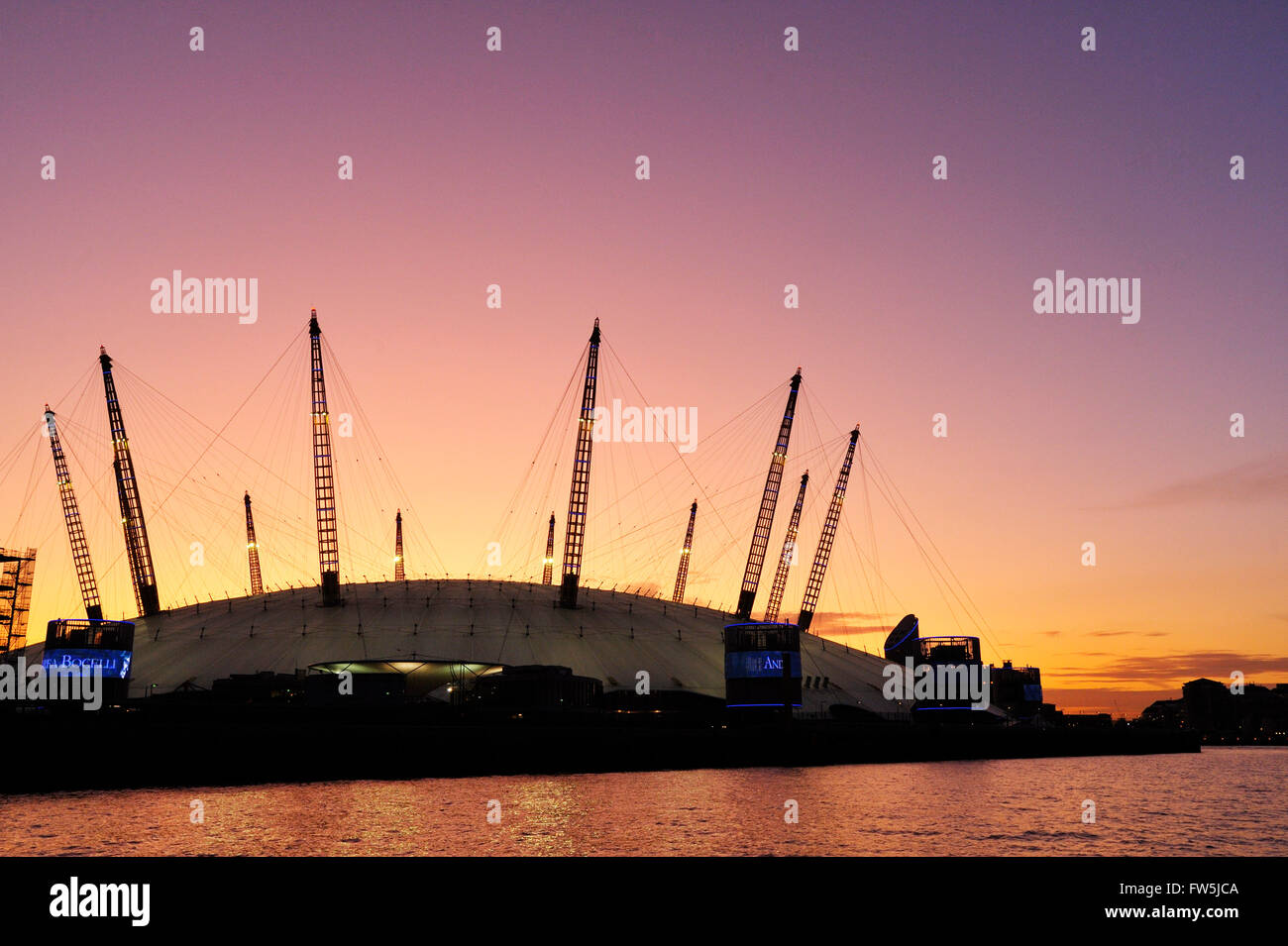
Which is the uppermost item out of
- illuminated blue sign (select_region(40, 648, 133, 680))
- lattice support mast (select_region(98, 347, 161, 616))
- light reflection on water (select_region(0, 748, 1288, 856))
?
lattice support mast (select_region(98, 347, 161, 616))

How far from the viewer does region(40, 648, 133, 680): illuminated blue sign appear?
12462cm

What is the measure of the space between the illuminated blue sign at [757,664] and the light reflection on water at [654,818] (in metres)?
29.2

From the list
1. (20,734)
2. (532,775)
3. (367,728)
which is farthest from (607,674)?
(20,734)

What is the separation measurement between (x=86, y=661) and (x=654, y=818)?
8705cm

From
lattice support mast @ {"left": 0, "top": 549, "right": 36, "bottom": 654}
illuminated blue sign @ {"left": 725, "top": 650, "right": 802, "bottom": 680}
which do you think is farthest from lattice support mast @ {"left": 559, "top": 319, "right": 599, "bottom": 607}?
lattice support mast @ {"left": 0, "top": 549, "right": 36, "bottom": 654}

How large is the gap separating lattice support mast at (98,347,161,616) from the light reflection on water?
94556 millimetres

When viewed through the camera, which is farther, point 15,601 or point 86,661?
point 15,601

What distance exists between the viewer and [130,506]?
619ft
